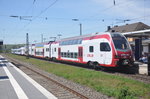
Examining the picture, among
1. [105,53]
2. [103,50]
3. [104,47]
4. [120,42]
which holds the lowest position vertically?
[105,53]

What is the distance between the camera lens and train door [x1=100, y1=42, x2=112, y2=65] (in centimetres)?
1652

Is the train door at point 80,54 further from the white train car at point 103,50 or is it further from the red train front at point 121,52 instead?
the red train front at point 121,52

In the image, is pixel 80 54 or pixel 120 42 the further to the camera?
pixel 80 54

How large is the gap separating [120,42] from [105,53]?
155cm

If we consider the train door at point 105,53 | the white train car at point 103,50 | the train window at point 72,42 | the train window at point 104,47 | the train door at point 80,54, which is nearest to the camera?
the white train car at point 103,50

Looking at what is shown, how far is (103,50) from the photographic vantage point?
17297 millimetres

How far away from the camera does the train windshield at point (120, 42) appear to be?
54.2ft

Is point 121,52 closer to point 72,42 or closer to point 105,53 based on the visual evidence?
point 105,53

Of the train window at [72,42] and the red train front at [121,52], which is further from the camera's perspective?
the train window at [72,42]

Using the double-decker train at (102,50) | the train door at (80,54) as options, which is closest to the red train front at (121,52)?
the double-decker train at (102,50)

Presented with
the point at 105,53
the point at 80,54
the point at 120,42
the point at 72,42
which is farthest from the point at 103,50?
the point at 72,42

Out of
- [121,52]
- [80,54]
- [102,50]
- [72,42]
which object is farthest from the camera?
[72,42]

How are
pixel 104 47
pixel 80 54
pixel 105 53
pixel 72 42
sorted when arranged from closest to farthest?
pixel 105 53 → pixel 104 47 → pixel 80 54 → pixel 72 42

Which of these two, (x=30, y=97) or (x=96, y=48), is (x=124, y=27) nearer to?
(x=96, y=48)
